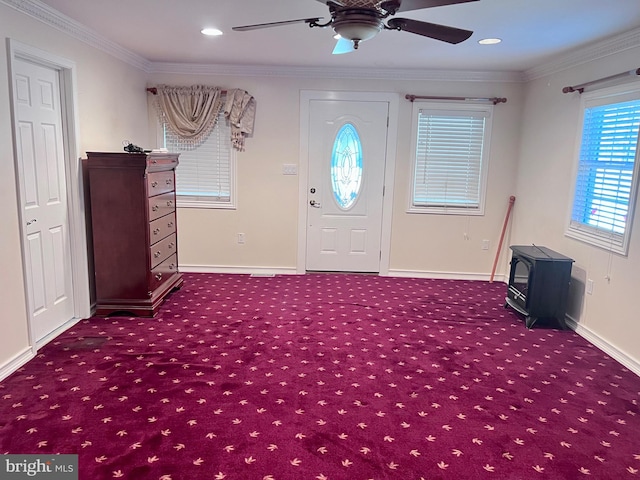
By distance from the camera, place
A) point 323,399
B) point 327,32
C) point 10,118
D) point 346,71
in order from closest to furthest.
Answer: point 323,399 < point 10,118 < point 327,32 < point 346,71

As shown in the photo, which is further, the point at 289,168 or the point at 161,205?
the point at 289,168

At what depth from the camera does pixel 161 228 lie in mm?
4406

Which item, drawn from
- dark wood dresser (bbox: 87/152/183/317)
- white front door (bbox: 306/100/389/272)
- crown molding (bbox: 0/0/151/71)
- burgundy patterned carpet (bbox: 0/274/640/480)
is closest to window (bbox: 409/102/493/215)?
white front door (bbox: 306/100/389/272)

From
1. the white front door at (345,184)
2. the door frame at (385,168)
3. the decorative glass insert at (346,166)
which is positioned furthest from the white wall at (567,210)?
the decorative glass insert at (346,166)

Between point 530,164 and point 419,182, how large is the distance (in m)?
1.23

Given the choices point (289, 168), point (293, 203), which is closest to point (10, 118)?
point (289, 168)

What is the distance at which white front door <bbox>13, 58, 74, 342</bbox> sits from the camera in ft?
10.5

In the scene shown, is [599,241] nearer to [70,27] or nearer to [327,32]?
[327,32]

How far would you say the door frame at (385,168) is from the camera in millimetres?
5398

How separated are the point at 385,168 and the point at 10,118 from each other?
12.5 feet

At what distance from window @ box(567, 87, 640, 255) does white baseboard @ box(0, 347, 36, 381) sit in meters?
4.41

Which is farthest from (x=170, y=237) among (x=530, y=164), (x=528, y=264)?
(x=530, y=164)

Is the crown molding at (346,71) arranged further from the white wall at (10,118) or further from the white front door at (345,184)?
the white front door at (345,184)

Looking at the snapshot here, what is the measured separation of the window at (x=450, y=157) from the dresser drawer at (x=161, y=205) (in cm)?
277
